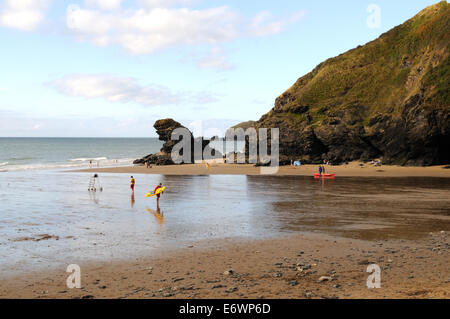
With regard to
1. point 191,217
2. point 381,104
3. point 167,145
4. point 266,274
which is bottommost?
point 266,274

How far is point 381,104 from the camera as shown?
63.7 metres

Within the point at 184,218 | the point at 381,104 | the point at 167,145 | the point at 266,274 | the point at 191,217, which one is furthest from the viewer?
the point at 167,145

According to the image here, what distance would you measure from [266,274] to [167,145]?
73.5 meters

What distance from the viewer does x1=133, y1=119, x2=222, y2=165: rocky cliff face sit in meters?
78.8

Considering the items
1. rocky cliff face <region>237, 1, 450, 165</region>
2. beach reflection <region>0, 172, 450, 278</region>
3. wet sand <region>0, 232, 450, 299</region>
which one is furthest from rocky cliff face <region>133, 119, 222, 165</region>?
wet sand <region>0, 232, 450, 299</region>

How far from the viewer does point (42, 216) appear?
2220 cm

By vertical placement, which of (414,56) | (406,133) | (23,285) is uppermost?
(414,56)

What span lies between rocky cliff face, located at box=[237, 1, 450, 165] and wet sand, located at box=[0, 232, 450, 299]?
1699 inches

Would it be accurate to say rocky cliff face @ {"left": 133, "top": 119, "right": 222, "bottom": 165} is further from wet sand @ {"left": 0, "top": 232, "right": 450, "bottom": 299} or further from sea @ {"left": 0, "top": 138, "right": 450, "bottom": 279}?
wet sand @ {"left": 0, "top": 232, "right": 450, "bottom": 299}

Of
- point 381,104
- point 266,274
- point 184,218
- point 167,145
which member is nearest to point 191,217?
point 184,218

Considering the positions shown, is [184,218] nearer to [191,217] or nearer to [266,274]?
[191,217]
